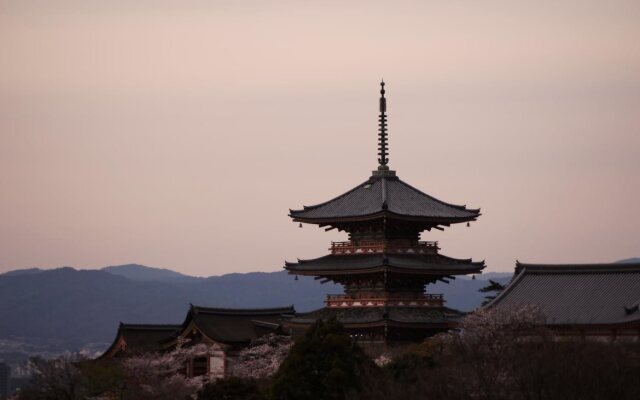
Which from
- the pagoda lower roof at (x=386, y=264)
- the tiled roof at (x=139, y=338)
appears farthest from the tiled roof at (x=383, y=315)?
the tiled roof at (x=139, y=338)

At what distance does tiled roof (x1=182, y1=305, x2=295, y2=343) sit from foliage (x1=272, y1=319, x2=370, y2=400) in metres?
16.1

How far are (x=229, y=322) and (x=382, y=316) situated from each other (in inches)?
372

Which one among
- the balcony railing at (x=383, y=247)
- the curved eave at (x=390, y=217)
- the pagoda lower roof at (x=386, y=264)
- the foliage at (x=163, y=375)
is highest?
the curved eave at (x=390, y=217)

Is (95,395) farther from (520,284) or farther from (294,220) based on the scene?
(520,284)

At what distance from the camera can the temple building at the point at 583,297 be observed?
6184 centimetres

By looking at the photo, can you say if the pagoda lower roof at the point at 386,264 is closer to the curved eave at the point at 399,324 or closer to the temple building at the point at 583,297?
the curved eave at the point at 399,324

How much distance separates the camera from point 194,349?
71938 mm

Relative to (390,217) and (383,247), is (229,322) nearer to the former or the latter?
(383,247)

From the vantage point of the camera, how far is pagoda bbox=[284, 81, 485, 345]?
228 ft

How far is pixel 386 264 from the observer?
68938 mm

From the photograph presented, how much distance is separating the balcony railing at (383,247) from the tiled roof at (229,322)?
5.18m

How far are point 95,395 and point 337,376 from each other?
570 inches

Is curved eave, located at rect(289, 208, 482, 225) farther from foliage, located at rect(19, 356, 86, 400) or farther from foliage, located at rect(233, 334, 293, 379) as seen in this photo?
foliage, located at rect(19, 356, 86, 400)

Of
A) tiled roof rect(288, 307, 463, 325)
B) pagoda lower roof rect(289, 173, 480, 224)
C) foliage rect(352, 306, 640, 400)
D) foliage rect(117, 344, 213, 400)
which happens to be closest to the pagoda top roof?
pagoda lower roof rect(289, 173, 480, 224)
